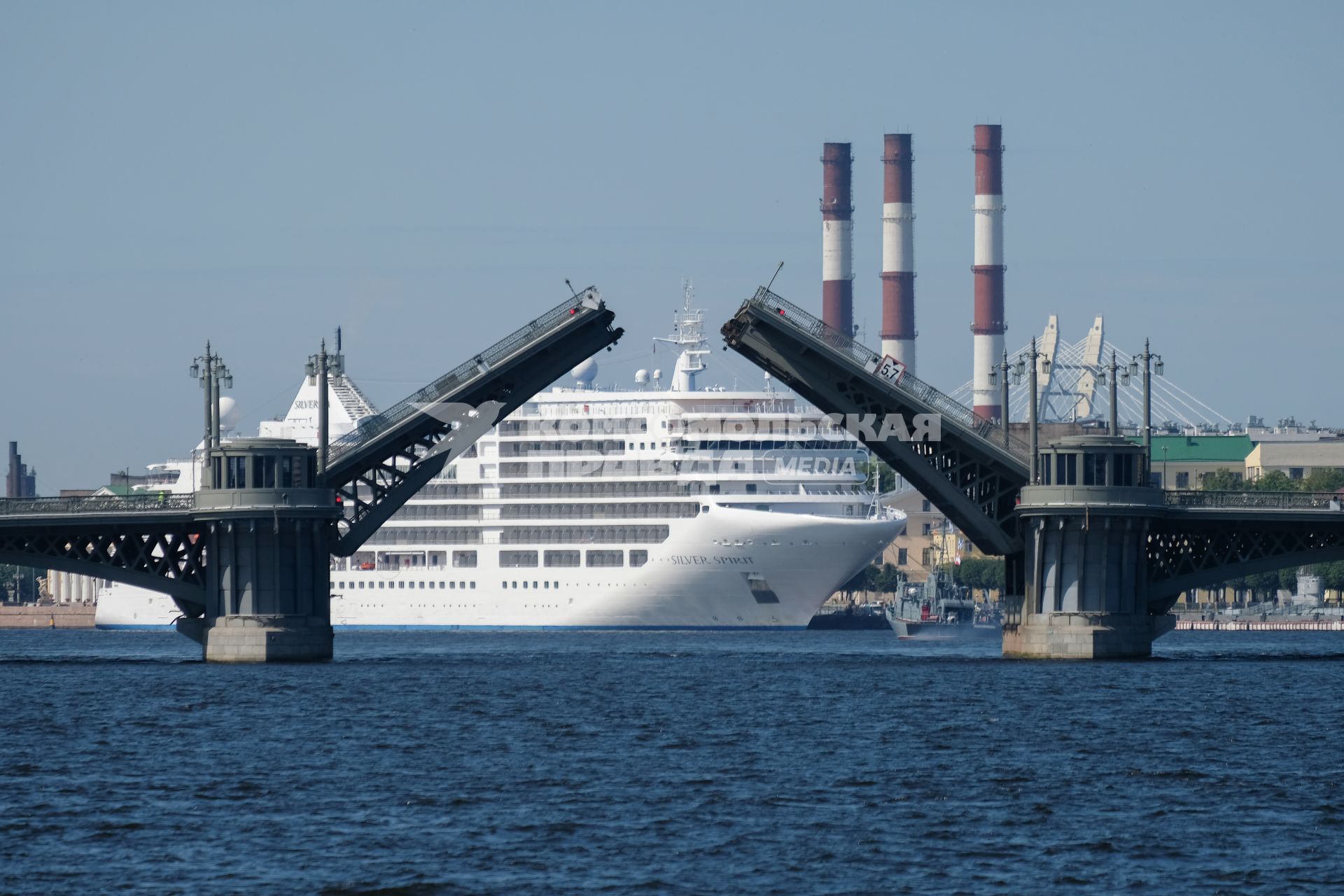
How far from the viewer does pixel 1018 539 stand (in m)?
61.3

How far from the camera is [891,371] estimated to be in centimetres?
5853

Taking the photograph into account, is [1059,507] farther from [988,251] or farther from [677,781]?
[988,251]

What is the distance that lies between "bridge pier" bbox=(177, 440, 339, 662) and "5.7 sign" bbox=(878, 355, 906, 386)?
46.6 feet

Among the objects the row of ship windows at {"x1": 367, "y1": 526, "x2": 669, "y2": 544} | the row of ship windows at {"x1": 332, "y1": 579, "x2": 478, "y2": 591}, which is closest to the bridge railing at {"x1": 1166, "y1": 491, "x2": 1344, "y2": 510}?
the row of ship windows at {"x1": 367, "y1": 526, "x2": 669, "y2": 544}

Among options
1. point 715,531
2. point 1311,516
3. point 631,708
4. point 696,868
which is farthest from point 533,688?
point 715,531

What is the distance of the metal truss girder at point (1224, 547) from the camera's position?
60.4 meters

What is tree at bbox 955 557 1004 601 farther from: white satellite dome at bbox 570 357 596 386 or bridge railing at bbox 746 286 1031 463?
bridge railing at bbox 746 286 1031 463

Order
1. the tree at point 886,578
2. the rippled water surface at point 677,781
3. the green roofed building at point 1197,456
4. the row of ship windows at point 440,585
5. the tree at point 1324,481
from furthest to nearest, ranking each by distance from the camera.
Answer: the green roofed building at point 1197,456 < the tree at point 886,578 < the tree at point 1324,481 < the row of ship windows at point 440,585 < the rippled water surface at point 677,781

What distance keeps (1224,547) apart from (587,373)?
5673 cm

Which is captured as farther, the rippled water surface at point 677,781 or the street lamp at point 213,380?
the street lamp at point 213,380

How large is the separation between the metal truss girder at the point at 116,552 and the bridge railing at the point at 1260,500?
25.0 meters

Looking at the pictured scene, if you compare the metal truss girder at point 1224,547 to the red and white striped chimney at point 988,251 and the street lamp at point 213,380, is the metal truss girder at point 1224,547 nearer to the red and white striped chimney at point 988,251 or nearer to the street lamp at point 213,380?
the street lamp at point 213,380

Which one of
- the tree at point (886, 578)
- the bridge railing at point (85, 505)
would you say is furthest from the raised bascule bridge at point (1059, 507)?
the tree at point (886, 578)

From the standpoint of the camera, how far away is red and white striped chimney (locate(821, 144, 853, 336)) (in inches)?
6427
